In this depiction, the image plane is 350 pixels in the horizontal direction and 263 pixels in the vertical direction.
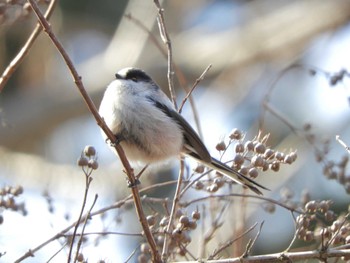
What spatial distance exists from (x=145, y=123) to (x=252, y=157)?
1.94 feet

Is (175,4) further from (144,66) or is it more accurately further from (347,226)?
(347,226)

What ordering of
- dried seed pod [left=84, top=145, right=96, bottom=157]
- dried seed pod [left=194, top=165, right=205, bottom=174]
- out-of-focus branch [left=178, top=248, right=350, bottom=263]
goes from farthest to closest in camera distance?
dried seed pod [left=194, top=165, right=205, bottom=174] < dried seed pod [left=84, top=145, right=96, bottom=157] < out-of-focus branch [left=178, top=248, right=350, bottom=263]

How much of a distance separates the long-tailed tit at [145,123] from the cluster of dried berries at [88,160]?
19.3 inches

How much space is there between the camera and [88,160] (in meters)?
1.86

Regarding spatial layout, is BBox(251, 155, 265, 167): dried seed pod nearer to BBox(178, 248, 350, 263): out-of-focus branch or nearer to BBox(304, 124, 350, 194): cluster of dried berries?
BBox(178, 248, 350, 263): out-of-focus branch

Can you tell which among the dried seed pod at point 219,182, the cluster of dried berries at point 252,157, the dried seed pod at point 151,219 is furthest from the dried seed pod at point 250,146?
the dried seed pod at point 151,219

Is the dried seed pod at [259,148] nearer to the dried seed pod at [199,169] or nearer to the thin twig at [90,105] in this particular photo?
the dried seed pod at [199,169]

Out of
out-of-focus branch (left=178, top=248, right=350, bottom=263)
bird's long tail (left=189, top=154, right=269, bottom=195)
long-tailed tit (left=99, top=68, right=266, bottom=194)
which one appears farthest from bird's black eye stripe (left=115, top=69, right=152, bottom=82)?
out-of-focus branch (left=178, top=248, right=350, bottom=263)

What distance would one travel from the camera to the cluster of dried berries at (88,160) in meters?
1.83

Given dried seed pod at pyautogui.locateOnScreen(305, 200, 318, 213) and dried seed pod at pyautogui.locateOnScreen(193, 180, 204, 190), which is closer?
dried seed pod at pyautogui.locateOnScreen(305, 200, 318, 213)

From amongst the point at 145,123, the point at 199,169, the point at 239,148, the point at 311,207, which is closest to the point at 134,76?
the point at 145,123

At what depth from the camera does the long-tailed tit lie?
2379mm

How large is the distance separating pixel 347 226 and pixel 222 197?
0.43 meters

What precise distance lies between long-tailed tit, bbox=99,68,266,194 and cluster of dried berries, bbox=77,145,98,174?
0.49 m
